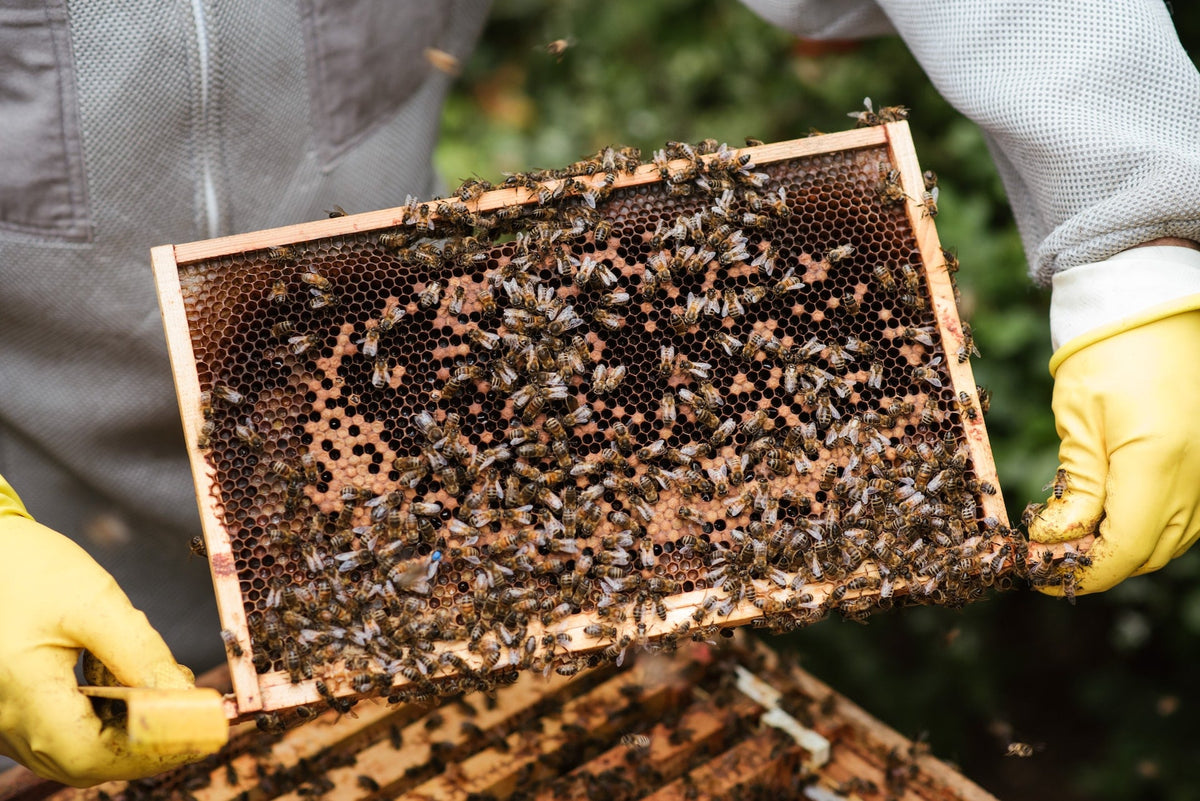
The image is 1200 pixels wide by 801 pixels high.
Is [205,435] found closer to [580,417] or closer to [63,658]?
[63,658]

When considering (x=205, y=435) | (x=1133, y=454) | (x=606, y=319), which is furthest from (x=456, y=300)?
(x=1133, y=454)

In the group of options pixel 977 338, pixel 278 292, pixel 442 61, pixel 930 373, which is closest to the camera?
→ pixel 278 292

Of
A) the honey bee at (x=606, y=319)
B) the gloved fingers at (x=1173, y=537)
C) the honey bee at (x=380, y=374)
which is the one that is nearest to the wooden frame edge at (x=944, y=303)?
the gloved fingers at (x=1173, y=537)

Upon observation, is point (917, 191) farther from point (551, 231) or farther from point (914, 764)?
point (914, 764)

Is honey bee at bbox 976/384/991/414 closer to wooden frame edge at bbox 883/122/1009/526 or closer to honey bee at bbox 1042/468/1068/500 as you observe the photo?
wooden frame edge at bbox 883/122/1009/526

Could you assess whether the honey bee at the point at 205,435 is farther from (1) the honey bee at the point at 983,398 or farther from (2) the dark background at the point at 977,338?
(2) the dark background at the point at 977,338
